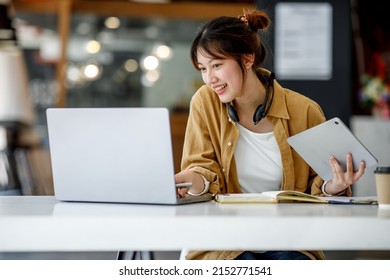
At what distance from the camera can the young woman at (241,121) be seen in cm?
196

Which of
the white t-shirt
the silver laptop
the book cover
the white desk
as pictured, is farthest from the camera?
the white t-shirt

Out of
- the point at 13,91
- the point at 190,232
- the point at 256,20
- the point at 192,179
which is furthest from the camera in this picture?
the point at 13,91

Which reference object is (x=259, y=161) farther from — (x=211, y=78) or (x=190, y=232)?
(x=190, y=232)

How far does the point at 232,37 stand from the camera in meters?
1.97

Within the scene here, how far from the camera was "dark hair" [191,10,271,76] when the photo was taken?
1955mm

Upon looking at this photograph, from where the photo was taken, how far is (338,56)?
4.17m

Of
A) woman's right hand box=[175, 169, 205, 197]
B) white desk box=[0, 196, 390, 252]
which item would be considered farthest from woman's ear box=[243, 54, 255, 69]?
white desk box=[0, 196, 390, 252]

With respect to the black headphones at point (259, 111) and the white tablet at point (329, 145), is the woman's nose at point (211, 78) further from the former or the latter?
the white tablet at point (329, 145)

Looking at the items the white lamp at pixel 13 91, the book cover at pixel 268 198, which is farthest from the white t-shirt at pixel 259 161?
the white lamp at pixel 13 91

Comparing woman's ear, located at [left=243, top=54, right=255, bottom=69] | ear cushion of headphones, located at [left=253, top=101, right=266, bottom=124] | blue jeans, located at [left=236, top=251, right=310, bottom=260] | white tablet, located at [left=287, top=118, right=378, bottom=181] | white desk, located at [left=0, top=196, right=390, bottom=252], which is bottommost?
blue jeans, located at [left=236, top=251, right=310, bottom=260]

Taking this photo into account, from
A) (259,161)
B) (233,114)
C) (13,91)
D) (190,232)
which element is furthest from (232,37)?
(13,91)

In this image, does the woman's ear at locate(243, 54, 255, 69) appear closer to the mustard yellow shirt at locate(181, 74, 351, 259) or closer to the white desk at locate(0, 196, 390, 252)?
the mustard yellow shirt at locate(181, 74, 351, 259)

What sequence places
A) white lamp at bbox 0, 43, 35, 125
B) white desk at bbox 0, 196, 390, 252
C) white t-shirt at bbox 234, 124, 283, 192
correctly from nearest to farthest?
white desk at bbox 0, 196, 390, 252, white t-shirt at bbox 234, 124, 283, 192, white lamp at bbox 0, 43, 35, 125

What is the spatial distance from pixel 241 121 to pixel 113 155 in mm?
544
